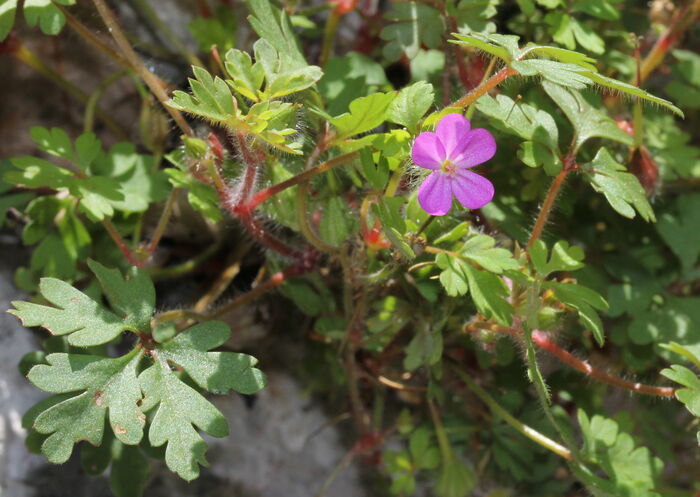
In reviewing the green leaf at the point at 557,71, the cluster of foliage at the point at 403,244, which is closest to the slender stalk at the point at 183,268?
the cluster of foliage at the point at 403,244

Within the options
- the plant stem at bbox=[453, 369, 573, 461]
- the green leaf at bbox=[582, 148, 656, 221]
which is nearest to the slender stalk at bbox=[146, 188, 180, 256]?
the plant stem at bbox=[453, 369, 573, 461]

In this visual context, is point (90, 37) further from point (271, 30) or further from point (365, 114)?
point (365, 114)

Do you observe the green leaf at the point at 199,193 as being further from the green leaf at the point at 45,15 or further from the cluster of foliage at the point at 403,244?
the green leaf at the point at 45,15

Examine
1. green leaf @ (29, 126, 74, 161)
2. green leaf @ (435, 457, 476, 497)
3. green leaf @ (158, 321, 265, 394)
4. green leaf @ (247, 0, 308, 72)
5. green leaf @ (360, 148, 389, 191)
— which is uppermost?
green leaf @ (247, 0, 308, 72)

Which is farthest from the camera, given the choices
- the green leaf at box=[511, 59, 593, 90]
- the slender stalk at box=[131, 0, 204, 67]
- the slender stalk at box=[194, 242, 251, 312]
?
the slender stalk at box=[131, 0, 204, 67]

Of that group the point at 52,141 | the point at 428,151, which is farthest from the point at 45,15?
the point at 428,151

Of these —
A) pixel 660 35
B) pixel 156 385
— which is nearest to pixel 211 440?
pixel 156 385

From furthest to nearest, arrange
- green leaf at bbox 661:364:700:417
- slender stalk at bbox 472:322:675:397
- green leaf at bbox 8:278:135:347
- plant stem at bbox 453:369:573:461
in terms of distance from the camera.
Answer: plant stem at bbox 453:369:573:461, slender stalk at bbox 472:322:675:397, green leaf at bbox 661:364:700:417, green leaf at bbox 8:278:135:347

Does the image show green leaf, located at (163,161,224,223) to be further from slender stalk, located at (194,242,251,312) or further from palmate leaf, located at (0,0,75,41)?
palmate leaf, located at (0,0,75,41)
